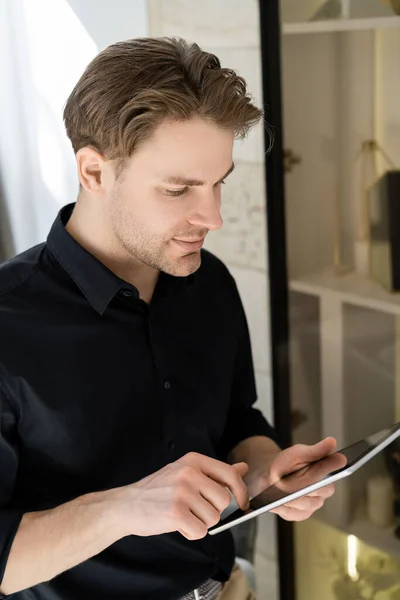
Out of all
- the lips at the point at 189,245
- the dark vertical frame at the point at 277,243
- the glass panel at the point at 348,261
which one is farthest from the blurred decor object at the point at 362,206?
the lips at the point at 189,245

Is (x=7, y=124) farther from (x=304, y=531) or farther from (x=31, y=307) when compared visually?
(x=304, y=531)

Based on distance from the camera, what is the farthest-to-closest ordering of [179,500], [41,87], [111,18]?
Answer: [41,87], [111,18], [179,500]

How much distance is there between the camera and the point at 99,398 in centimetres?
121

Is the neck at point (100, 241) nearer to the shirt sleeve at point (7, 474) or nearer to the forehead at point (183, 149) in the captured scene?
the forehead at point (183, 149)

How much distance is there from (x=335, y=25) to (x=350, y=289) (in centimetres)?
50

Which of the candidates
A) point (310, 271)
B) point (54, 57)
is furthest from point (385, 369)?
point (54, 57)

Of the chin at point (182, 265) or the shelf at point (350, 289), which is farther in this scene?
the shelf at point (350, 289)

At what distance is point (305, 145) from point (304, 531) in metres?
0.86

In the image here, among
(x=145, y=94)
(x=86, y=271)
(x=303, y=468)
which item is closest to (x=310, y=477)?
(x=303, y=468)

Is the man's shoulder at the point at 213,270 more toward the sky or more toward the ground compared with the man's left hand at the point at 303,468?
more toward the sky

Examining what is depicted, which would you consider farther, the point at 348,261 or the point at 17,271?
the point at 348,261

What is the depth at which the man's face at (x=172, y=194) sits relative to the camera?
1.12 m

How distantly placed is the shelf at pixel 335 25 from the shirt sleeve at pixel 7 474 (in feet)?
2.82

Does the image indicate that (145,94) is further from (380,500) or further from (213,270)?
(380,500)
